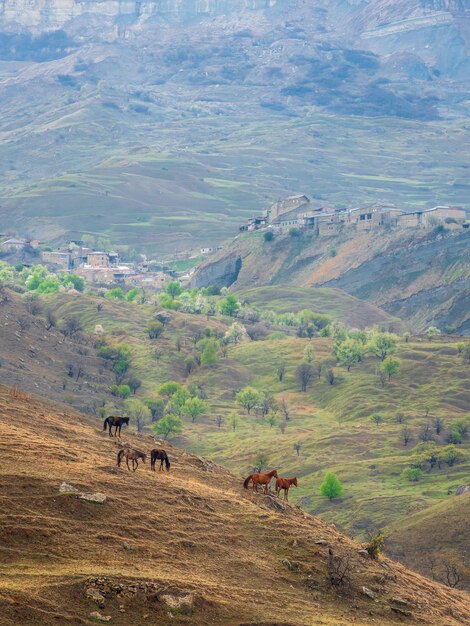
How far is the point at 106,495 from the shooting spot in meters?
→ 46.1

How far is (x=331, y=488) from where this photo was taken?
398 feet

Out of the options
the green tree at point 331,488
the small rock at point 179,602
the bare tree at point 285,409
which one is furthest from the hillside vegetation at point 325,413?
the small rock at point 179,602

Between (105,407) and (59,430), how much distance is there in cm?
9160

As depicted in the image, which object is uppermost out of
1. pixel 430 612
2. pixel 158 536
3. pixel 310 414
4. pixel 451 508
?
pixel 158 536

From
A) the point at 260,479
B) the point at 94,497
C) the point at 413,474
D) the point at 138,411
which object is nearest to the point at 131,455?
the point at 260,479

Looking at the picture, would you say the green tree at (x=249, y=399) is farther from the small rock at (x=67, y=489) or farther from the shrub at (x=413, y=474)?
the small rock at (x=67, y=489)

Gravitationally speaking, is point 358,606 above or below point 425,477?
above

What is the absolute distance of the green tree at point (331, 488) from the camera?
121188mm

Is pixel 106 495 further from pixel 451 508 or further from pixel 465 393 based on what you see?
pixel 465 393

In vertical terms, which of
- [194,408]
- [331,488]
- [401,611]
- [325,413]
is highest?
[401,611]

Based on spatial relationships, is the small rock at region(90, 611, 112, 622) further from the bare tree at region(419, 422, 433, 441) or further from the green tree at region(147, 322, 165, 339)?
the green tree at region(147, 322, 165, 339)

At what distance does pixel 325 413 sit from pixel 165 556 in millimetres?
122809

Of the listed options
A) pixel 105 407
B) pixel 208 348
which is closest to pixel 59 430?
pixel 105 407

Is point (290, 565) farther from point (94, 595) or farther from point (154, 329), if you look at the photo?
point (154, 329)
